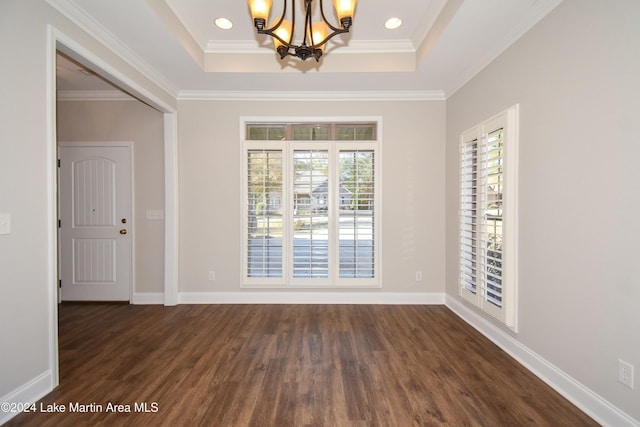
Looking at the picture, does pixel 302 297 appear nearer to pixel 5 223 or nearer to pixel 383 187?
pixel 383 187

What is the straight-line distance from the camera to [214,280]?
366 cm

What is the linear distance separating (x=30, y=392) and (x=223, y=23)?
11.0ft

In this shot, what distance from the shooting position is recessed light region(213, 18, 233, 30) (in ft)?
8.74

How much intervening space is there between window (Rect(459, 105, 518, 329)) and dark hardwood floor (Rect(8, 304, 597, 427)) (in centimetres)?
49

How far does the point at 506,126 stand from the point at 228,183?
3.16 m

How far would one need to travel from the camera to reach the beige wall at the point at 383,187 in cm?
362

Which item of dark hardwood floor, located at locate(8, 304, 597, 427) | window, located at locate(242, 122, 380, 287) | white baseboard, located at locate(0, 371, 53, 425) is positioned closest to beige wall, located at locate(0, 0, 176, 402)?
white baseboard, located at locate(0, 371, 53, 425)

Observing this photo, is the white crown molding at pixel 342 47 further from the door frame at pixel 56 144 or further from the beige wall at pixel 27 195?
the beige wall at pixel 27 195

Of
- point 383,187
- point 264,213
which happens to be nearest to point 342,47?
point 383,187

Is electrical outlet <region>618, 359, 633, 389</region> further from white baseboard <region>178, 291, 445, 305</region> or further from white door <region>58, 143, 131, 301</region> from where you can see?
white door <region>58, 143, 131, 301</region>

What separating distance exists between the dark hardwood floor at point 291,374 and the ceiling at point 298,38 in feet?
9.10

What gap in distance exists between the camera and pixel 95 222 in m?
3.68

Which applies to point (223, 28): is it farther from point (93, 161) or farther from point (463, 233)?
point (463, 233)

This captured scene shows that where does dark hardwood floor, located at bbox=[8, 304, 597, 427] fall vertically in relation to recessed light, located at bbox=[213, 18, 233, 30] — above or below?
below
